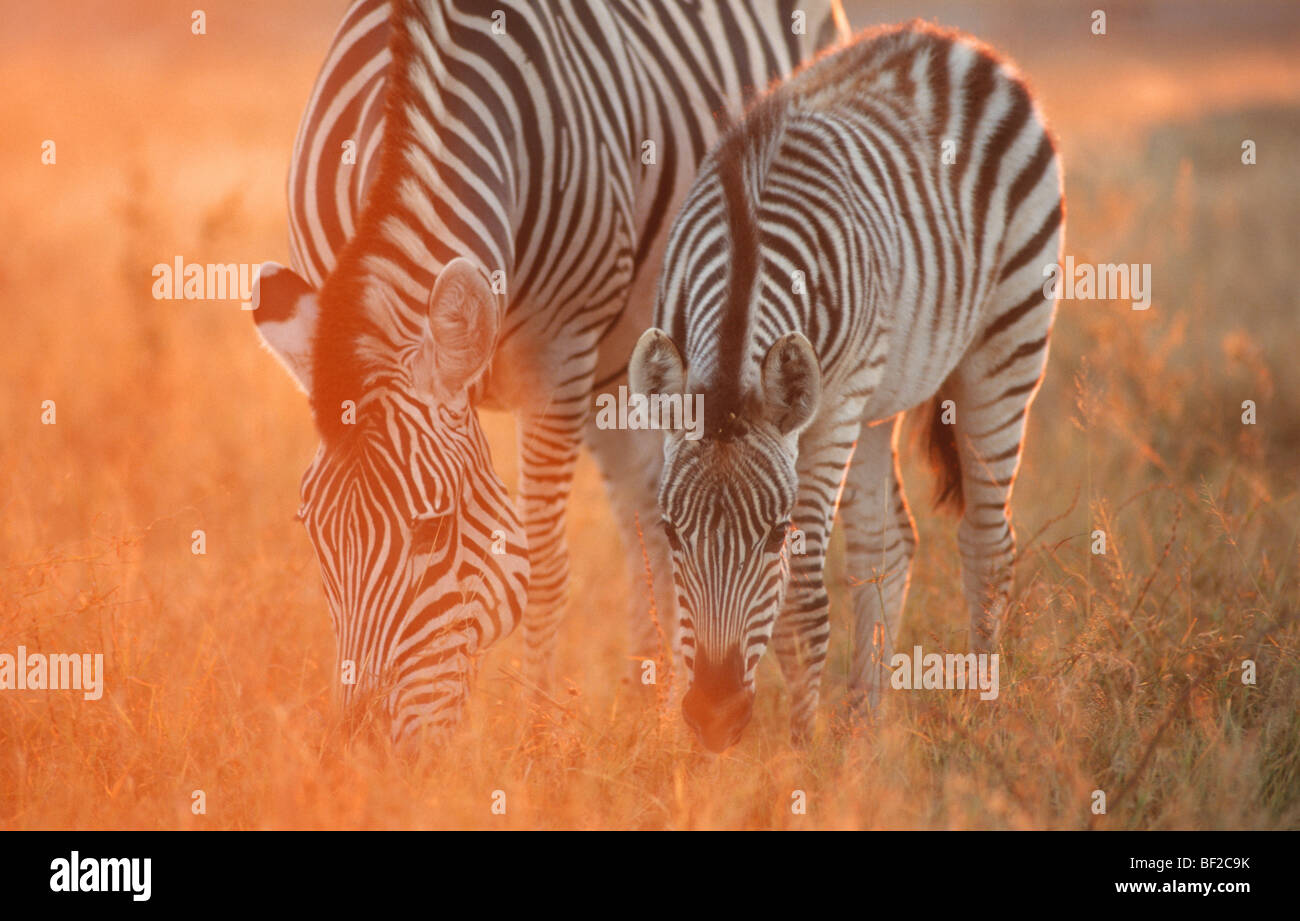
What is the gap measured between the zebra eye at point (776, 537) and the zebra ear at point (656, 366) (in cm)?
56

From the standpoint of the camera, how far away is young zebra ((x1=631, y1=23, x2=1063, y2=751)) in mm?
3934

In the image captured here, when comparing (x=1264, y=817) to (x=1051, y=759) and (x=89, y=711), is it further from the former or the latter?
(x=89, y=711)

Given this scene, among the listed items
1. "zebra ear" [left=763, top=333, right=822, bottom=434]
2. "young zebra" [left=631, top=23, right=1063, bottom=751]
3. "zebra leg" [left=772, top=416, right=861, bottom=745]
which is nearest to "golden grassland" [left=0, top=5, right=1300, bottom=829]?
"zebra leg" [left=772, top=416, right=861, bottom=745]

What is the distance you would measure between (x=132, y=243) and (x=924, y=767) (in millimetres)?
7675

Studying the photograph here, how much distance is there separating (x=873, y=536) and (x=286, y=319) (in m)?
3.16

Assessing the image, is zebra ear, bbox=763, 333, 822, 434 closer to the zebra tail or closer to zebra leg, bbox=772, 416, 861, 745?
zebra leg, bbox=772, 416, 861, 745

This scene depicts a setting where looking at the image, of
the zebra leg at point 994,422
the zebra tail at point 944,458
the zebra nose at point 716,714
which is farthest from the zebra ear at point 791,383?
the zebra tail at point 944,458

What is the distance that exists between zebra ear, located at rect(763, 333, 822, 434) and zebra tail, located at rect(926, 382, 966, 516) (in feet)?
7.22

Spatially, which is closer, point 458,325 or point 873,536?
point 458,325

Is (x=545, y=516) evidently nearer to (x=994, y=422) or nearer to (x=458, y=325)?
(x=458, y=325)

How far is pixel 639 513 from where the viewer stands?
20.6 ft

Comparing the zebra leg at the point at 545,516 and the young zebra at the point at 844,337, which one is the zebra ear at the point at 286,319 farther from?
the zebra leg at the point at 545,516

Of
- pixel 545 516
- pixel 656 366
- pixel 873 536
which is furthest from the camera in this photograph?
pixel 873 536

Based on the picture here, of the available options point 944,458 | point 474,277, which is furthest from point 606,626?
point 474,277
